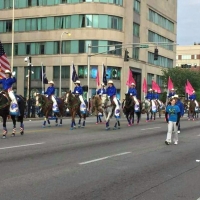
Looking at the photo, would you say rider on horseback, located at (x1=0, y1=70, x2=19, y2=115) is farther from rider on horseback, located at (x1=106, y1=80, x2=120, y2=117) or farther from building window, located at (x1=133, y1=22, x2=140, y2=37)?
building window, located at (x1=133, y1=22, x2=140, y2=37)

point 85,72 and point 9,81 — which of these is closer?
point 9,81

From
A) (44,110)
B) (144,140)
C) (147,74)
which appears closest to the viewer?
(144,140)

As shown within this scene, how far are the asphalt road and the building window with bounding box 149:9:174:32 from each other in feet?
211

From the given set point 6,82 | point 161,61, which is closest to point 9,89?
point 6,82

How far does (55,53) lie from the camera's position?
221 ft

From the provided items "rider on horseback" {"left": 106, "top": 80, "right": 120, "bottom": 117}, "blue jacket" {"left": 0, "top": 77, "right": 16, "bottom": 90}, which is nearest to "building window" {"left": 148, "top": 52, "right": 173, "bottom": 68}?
"rider on horseback" {"left": 106, "top": 80, "right": 120, "bottom": 117}

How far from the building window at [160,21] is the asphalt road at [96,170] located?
64.4 metres

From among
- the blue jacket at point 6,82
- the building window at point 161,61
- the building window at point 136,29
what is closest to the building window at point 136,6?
the building window at point 136,29

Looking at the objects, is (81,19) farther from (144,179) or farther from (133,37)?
(144,179)

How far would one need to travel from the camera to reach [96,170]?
11.2m

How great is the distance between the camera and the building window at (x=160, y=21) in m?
80.2

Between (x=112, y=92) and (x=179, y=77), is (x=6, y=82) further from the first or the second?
(x=179, y=77)

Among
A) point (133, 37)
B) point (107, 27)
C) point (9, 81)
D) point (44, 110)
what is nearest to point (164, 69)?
point (133, 37)

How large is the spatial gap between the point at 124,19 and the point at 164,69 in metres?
21.5
